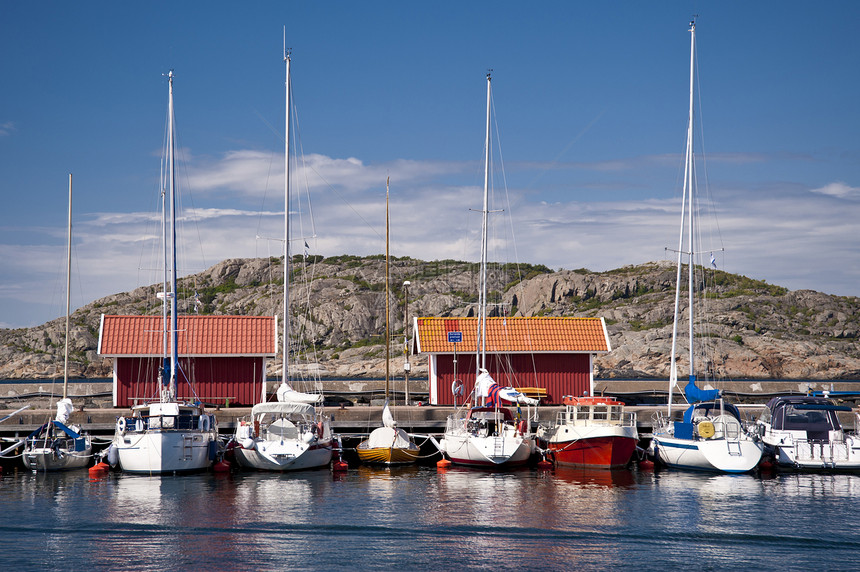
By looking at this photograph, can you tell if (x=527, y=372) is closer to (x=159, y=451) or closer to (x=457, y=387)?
(x=457, y=387)

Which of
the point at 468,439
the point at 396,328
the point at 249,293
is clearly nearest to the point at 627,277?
the point at 396,328

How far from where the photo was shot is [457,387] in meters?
39.5

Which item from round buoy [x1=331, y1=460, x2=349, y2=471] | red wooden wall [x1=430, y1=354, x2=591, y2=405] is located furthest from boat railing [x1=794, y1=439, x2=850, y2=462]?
round buoy [x1=331, y1=460, x2=349, y2=471]

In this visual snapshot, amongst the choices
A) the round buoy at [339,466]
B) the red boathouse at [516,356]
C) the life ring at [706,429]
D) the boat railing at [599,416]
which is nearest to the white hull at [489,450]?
the boat railing at [599,416]

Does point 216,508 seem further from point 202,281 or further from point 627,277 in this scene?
point 202,281

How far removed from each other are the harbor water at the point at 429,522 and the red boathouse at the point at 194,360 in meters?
8.64

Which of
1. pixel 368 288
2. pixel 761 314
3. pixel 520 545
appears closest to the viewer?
pixel 520 545

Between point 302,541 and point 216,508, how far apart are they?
4714mm

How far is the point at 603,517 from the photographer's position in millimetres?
22391

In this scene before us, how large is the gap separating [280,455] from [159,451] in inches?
166

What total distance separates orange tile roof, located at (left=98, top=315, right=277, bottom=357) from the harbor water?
9.29 metres

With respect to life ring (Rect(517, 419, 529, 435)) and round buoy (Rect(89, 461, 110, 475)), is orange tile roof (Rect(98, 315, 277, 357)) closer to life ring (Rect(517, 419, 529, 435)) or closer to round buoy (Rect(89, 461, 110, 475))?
round buoy (Rect(89, 461, 110, 475))

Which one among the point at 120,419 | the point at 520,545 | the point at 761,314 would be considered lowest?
the point at 520,545

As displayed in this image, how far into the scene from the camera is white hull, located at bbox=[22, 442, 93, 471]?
30844 millimetres
